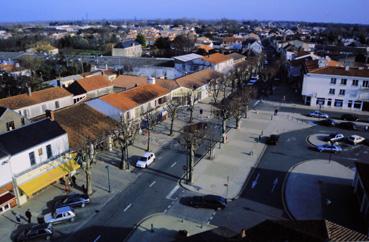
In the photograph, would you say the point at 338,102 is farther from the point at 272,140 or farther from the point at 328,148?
the point at 272,140

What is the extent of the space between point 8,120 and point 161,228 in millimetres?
22276

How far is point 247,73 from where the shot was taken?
87188mm

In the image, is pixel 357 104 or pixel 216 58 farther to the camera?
pixel 216 58

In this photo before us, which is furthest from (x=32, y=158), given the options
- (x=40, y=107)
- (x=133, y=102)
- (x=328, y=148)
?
(x=328, y=148)

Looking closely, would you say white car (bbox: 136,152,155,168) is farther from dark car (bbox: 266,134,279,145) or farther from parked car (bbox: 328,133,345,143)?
parked car (bbox: 328,133,345,143)

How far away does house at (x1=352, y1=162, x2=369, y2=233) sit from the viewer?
27.8 meters

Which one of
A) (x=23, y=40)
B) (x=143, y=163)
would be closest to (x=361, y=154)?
(x=143, y=163)

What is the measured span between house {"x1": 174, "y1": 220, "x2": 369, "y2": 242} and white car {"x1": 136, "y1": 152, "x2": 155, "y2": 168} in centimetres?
1939

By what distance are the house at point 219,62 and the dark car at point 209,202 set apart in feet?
196

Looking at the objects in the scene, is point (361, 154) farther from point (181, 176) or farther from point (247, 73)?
point (247, 73)

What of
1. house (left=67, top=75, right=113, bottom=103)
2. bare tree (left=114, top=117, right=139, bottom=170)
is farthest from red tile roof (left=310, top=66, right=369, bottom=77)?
bare tree (left=114, top=117, right=139, bottom=170)

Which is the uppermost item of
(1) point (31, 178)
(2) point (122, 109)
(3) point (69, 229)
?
(2) point (122, 109)

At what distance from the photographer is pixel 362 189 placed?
2983 centimetres

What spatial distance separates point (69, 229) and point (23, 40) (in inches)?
6301
